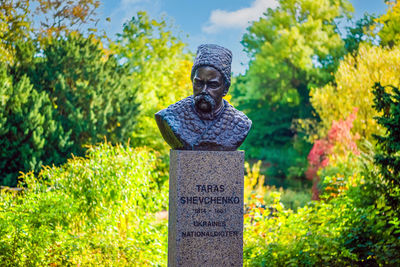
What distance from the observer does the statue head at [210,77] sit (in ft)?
15.6

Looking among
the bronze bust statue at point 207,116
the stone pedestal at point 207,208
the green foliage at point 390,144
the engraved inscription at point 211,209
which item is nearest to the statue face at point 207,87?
the bronze bust statue at point 207,116

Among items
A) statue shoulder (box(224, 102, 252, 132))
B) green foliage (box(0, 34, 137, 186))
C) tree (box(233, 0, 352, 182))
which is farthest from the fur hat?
tree (box(233, 0, 352, 182))

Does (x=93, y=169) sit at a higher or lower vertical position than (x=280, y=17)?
lower

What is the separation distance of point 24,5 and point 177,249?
1308cm

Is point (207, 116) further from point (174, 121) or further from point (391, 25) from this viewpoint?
point (391, 25)

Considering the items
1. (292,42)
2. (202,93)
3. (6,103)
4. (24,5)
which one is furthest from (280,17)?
(202,93)

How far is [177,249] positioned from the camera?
4.59m

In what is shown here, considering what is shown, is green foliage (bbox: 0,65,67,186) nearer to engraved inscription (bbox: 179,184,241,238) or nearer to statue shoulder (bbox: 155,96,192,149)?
statue shoulder (bbox: 155,96,192,149)

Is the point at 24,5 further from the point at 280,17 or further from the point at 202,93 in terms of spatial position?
the point at 280,17

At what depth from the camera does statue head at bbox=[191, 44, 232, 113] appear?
187 inches

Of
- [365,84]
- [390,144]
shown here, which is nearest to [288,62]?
[365,84]

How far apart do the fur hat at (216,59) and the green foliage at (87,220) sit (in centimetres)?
303

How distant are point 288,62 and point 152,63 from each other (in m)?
14.1

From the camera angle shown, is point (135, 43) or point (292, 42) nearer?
point (135, 43)
